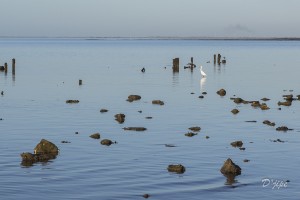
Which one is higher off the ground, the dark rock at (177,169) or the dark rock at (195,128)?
the dark rock at (195,128)

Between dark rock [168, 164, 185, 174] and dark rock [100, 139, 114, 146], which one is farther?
dark rock [100, 139, 114, 146]

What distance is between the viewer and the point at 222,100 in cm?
6088

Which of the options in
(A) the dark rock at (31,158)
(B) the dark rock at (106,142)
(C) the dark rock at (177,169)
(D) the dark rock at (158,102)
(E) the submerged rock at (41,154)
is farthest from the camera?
(D) the dark rock at (158,102)

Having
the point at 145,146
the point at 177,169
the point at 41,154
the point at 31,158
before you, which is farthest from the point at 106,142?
the point at 177,169

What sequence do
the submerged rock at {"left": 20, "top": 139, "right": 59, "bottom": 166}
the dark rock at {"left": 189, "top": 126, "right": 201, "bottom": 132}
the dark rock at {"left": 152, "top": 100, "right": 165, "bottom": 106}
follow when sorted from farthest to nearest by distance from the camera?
1. the dark rock at {"left": 152, "top": 100, "right": 165, "bottom": 106}
2. the dark rock at {"left": 189, "top": 126, "right": 201, "bottom": 132}
3. the submerged rock at {"left": 20, "top": 139, "right": 59, "bottom": 166}

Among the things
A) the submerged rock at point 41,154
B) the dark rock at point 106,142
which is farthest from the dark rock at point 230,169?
the dark rock at point 106,142

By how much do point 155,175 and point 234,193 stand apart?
4.23 meters

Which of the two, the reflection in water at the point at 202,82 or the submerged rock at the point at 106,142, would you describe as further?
the reflection in water at the point at 202,82

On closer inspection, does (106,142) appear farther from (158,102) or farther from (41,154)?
(158,102)

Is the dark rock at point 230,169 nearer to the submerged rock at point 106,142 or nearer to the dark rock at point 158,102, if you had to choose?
the submerged rock at point 106,142

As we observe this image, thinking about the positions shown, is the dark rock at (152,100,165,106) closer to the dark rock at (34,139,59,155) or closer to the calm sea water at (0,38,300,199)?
the calm sea water at (0,38,300,199)

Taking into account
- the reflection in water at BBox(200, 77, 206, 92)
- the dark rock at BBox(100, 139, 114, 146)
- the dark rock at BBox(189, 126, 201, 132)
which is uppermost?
the reflection in water at BBox(200, 77, 206, 92)

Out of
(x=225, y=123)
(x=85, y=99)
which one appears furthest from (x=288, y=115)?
(x=85, y=99)

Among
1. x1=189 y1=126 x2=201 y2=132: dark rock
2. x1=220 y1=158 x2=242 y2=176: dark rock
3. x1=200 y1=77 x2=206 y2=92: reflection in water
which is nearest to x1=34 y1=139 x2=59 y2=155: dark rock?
x1=220 y1=158 x2=242 y2=176: dark rock
